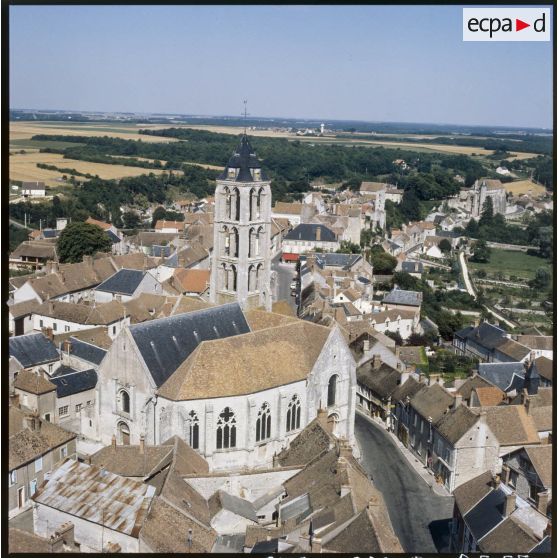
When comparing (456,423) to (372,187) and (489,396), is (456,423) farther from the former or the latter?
(372,187)

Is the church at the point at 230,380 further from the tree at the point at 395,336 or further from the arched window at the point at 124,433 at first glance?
the tree at the point at 395,336

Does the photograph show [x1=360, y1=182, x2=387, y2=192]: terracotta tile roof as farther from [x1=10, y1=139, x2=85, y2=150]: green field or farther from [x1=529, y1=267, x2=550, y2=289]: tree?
[x1=10, y1=139, x2=85, y2=150]: green field

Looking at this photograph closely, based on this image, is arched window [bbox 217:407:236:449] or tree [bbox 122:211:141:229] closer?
arched window [bbox 217:407:236:449]

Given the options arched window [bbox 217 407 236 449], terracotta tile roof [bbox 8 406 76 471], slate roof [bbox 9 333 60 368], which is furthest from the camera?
slate roof [bbox 9 333 60 368]

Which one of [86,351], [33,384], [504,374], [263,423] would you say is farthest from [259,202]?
[504,374]

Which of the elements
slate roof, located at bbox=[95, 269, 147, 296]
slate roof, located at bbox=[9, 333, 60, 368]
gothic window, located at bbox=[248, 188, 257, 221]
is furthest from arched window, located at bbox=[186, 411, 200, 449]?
slate roof, located at bbox=[95, 269, 147, 296]

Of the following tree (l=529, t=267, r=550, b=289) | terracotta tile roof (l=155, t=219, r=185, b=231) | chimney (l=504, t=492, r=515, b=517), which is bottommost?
chimney (l=504, t=492, r=515, b=517)
